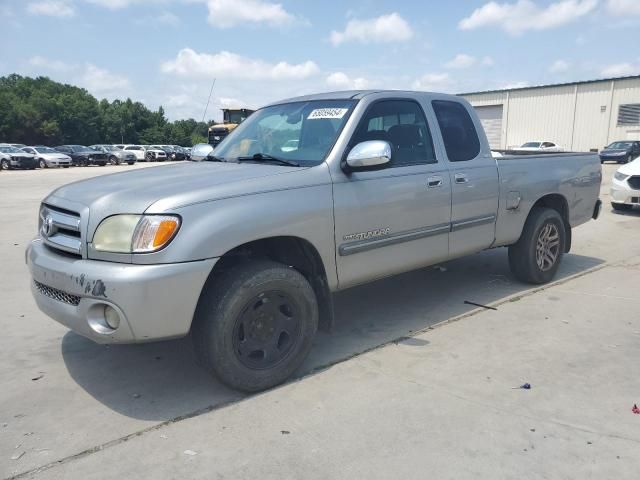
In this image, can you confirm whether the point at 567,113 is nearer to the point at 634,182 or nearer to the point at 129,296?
the point at 634,182

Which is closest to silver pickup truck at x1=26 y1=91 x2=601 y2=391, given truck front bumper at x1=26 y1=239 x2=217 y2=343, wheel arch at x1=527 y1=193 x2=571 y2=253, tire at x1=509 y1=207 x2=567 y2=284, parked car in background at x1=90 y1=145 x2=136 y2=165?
truck front bumper at x1=26 y1=239 x2=217 y2=343

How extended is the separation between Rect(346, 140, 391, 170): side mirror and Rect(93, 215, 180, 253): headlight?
1300 millimetres

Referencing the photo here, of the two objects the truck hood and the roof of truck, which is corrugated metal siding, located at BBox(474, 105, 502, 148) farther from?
the truck hood

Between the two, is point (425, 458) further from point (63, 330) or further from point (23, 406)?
point (63, 330)

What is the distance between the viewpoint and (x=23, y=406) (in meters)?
3.24

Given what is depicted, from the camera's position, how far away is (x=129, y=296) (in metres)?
2.85

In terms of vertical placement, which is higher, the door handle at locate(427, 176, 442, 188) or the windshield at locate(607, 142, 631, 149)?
the door handle at locate(427, 176, 442, 188)

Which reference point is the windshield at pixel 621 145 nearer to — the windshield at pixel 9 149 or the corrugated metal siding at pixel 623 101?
the corrugated metal siding at pixel 623 101

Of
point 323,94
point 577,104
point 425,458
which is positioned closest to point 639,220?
point 323,94

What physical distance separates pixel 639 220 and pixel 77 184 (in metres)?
10.1

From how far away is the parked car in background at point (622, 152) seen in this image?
→ 32.9 meters

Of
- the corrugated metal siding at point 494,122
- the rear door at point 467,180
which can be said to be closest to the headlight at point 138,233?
the rear door at point 467,180

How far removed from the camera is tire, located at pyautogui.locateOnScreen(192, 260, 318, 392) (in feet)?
10.3

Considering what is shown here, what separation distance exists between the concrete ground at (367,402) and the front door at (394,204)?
66 cm
